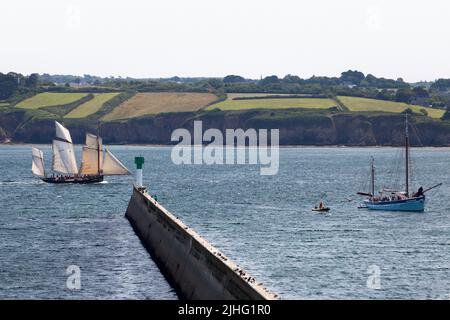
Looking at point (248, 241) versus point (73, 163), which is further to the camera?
point (73, 163)

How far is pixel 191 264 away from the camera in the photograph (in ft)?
184

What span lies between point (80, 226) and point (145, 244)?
658 inches

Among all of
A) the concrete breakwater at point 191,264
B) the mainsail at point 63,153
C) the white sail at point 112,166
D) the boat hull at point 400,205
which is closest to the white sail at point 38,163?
the mainsail at point 63,153

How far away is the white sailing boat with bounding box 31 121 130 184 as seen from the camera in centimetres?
15800

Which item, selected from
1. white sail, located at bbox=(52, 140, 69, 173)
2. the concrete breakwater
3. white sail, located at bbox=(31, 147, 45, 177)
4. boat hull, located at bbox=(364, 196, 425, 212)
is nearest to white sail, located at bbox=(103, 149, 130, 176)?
white sail, located at bbox=(52, 140, 69, 173)

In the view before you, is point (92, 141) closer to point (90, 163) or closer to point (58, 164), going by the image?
point (90, 163)

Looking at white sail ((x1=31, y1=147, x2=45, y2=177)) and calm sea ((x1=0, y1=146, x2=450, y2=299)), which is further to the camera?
white sail ((x1=31, y1=147, x2=45, y2=177))

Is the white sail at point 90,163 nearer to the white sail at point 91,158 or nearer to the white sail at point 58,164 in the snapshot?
the white sail at point 91,158

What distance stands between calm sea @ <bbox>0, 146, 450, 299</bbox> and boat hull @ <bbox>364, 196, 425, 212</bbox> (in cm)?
190

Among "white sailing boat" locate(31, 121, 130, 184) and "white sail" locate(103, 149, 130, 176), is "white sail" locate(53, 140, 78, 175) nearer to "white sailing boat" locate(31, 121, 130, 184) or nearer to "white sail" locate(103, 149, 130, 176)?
"white sailing boat" locate(31, 121, 130, 184)

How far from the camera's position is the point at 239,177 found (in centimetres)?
18162

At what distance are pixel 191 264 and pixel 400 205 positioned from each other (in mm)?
61467

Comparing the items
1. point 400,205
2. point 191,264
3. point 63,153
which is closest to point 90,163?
point 63,153
